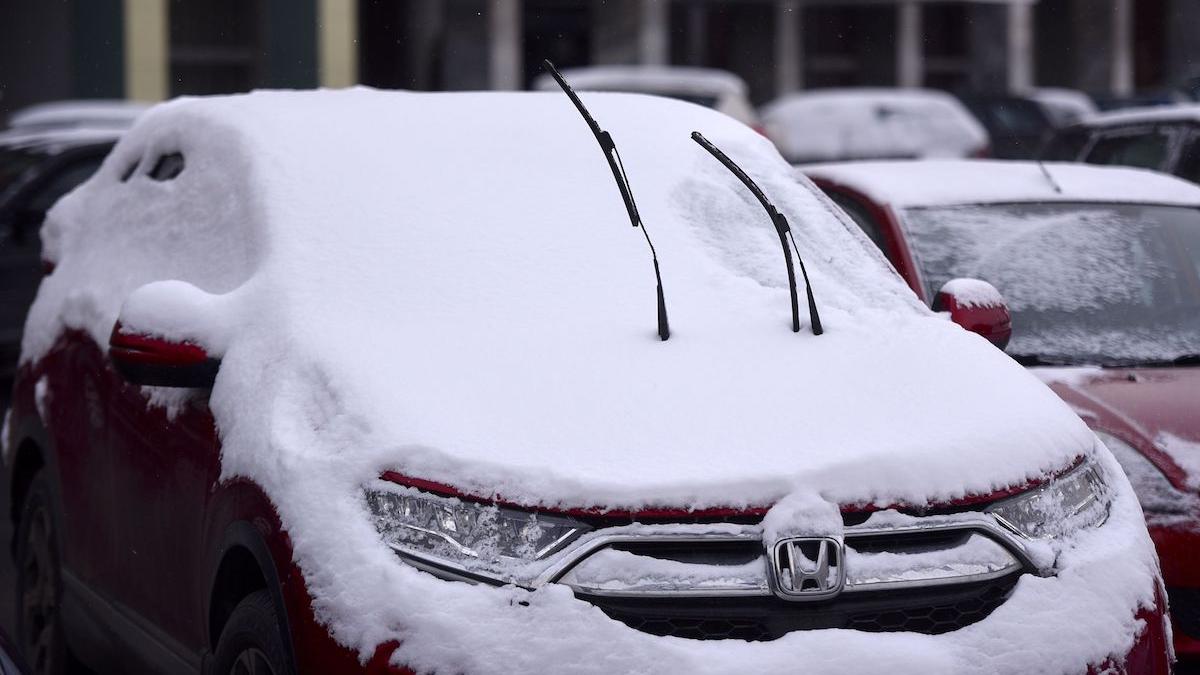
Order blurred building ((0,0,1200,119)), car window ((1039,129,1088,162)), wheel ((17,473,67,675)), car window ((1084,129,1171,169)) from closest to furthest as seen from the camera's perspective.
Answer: wheel ((17,473,67,675)) → car window ((1084,129,1171,169)) → car window ((1039,129,1088,162)) → blurred building ((0,0,1200,119))

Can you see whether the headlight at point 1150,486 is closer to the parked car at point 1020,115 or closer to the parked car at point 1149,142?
the parked car at point 1149,142

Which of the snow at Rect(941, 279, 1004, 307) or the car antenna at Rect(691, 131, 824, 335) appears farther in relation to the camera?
the snow at Rect(941, 279, 1004, 307)

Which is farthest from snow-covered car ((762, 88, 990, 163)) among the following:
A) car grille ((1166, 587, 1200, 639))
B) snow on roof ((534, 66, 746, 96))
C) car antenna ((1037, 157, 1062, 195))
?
car grille ((1166, 587, 1200, 639))

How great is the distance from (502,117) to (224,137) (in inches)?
27.4

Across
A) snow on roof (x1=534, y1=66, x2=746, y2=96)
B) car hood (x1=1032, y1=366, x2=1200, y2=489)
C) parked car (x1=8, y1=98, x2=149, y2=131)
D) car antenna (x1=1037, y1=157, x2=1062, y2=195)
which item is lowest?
parked car (x1=8, y1=98, x2=149, y2=131)

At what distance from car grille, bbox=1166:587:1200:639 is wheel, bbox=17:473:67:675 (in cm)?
289

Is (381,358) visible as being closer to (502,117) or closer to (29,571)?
(502,117)

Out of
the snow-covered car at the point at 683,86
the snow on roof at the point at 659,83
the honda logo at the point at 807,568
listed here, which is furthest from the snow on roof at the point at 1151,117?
the snow on roof at the point at 659,83

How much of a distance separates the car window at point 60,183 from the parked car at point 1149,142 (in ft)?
20.3

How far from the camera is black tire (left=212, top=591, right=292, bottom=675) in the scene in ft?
11.2

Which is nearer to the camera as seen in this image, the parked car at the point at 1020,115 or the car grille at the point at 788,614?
the car grille at the point at 788,614

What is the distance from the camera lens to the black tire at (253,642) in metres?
3.42

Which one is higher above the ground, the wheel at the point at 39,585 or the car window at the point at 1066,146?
the car window at the point at 1066,146

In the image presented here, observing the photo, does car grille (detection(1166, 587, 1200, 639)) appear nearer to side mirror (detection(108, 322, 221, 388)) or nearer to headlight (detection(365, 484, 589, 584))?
Answer: headlight (detection(365, 484, 589, 584))
